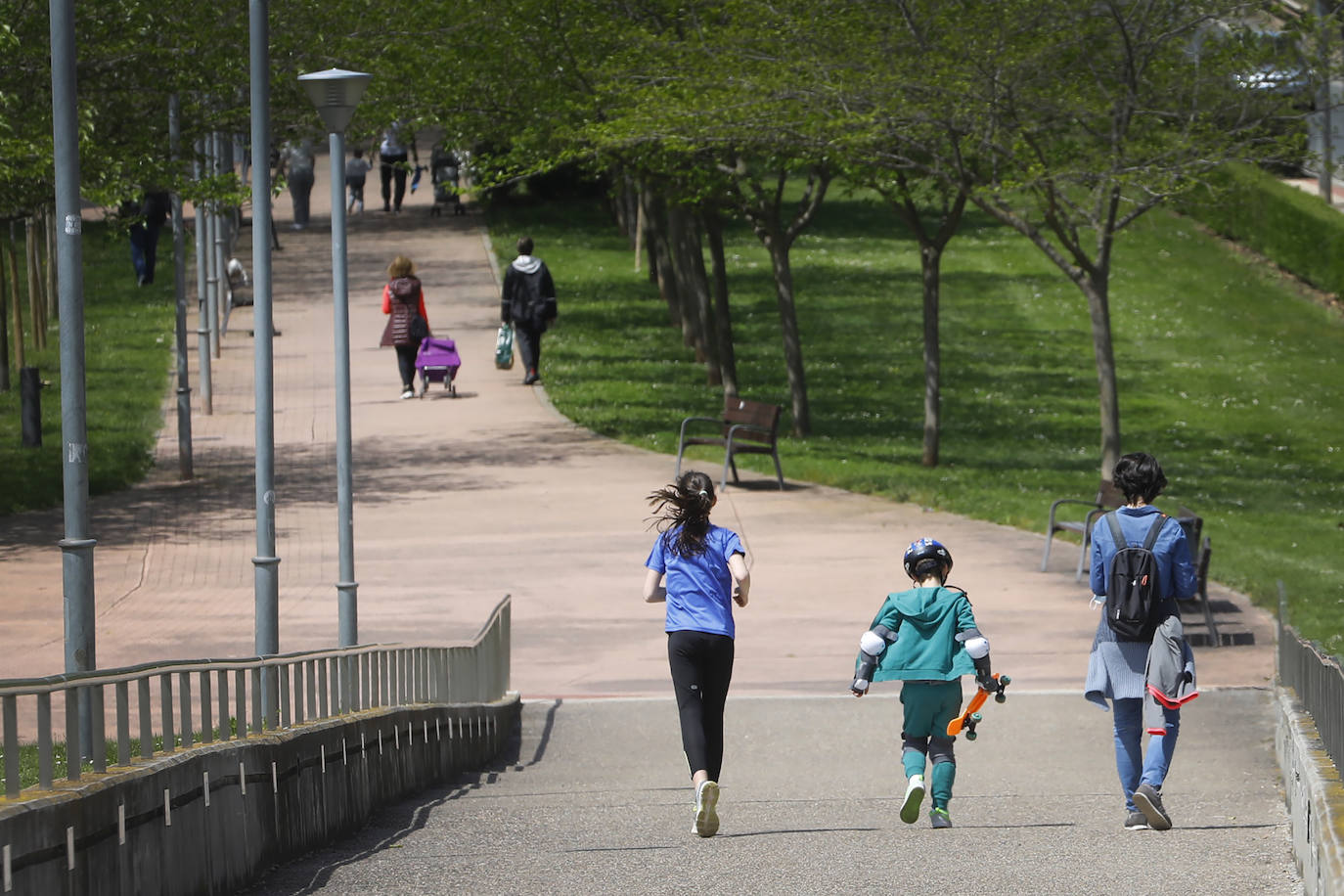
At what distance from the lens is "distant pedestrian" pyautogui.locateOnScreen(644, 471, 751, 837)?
824 cm

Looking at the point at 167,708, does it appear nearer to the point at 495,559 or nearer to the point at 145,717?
the point at 145,717

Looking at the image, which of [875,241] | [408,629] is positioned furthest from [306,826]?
[875,241]

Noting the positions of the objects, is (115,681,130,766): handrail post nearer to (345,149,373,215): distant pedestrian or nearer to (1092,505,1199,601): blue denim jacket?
(1092,505,1199,601): blue denim jacket

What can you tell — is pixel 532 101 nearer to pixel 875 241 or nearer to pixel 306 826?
pixel 306 826

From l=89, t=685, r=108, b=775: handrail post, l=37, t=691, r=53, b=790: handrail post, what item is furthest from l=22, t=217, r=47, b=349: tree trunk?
l=37, t=691, r=53, b=790: handrail post

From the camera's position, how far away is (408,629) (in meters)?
14.1

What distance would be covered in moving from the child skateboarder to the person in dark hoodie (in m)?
17.8

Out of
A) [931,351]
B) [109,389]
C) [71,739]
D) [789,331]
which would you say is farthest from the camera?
[109,389]

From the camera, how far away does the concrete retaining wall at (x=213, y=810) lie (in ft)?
16.7

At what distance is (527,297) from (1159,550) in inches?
717

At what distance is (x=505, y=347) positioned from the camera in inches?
1070

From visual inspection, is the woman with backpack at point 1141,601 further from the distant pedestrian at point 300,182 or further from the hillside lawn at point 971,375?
the distant pedestrian at point 300,182

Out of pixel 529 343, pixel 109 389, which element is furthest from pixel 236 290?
pixel 529 343

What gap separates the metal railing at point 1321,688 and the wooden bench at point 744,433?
10.5m
